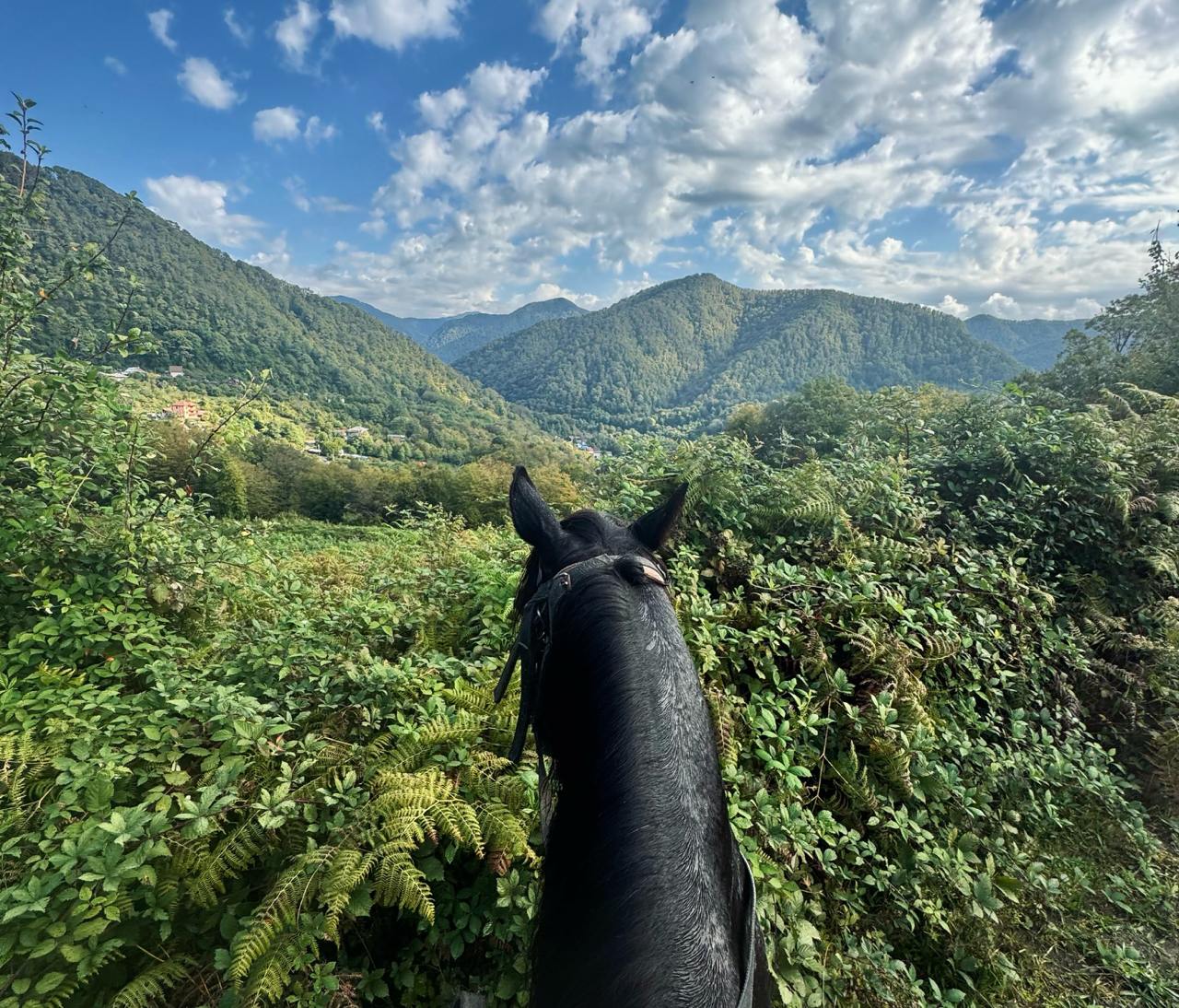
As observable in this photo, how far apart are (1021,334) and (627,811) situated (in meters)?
208

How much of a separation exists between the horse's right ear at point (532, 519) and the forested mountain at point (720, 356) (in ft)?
332

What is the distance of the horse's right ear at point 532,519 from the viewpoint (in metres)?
1.63

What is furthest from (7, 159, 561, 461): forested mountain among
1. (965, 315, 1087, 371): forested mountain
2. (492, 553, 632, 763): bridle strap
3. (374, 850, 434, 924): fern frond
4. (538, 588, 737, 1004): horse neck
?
(965, 315, 1087, 371): forested mountain

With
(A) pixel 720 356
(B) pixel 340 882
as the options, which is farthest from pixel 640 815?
(A) pixel 720 356

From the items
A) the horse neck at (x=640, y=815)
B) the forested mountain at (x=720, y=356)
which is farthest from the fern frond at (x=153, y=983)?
the forested mountain at (x=720, y=356)

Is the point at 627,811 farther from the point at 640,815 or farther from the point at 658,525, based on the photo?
the point at 658,525

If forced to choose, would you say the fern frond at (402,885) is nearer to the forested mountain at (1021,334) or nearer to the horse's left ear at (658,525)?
the horse's left ear at (658,525)

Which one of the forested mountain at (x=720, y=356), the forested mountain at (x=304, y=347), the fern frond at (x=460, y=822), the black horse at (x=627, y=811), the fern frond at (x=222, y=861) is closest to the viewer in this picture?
the black horse at (x=627, y=811)

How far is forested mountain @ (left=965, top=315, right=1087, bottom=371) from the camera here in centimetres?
13125

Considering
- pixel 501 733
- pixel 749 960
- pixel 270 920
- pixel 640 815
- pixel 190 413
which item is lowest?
pixel 270 920

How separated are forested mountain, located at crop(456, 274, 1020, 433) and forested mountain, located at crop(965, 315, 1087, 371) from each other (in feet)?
65.3

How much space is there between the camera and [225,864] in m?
1.87

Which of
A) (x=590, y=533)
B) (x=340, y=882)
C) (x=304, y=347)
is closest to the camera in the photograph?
(x=590, y=533)

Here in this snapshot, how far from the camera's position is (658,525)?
1.66 m
